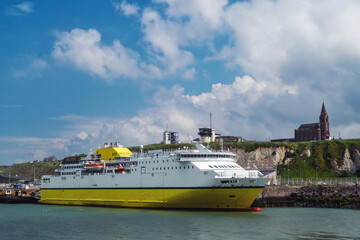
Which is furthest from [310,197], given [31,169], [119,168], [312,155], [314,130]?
[31,169]

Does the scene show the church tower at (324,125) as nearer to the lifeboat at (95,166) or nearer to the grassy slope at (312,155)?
the grassy slope at (312,155)

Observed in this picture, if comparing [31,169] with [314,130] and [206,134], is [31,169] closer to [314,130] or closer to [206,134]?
[206,134]

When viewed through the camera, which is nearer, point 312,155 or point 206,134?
point 312,155

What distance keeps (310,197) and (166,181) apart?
23650 millimetres

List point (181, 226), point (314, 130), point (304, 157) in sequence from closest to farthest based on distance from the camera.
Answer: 1. point (181, 226)
2. point (304, 157)
3. point (314, 130)

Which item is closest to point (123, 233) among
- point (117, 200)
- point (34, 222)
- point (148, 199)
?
point (34, 222)


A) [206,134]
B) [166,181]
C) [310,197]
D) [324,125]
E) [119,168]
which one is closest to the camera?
[166,181]

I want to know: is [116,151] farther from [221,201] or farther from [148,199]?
[221,201]

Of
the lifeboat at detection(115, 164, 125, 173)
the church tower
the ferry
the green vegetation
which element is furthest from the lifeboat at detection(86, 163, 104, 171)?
the church tower

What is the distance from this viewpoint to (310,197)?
54.1 m

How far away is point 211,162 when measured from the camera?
42812mm

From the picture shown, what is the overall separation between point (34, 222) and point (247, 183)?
22.1m

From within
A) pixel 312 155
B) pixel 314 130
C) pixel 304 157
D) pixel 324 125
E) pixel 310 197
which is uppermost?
pixel 324 125

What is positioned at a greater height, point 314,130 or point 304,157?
point 314,130
